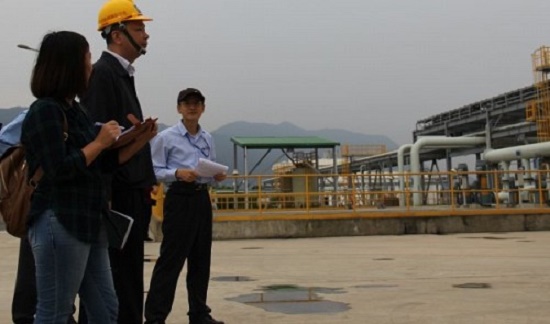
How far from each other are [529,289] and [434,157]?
1288 inches

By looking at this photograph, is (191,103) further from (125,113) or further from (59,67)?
(59,67)

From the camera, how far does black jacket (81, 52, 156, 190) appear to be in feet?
8.91

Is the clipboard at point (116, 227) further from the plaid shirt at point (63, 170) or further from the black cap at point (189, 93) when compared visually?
the black cap at point (189, 93)

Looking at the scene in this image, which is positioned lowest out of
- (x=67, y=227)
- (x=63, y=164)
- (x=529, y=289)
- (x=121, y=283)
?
(x=529, y=289)

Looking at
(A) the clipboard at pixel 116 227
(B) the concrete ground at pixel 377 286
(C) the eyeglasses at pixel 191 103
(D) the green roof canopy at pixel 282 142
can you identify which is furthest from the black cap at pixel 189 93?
(D) the green roof canopy at pixel 282 142

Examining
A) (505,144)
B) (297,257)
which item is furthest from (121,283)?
(505,144)

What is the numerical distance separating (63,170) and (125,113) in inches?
35.3

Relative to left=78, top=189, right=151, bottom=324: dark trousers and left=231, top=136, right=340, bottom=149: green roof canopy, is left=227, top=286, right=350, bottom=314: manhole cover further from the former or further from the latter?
left=231, top=136, right=340, bottom=149: green roof canopy

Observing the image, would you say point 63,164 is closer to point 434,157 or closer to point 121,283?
point 121,283

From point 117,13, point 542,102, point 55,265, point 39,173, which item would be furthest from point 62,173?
point 542,102

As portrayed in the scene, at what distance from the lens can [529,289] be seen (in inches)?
203

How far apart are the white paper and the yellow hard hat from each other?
0.93m

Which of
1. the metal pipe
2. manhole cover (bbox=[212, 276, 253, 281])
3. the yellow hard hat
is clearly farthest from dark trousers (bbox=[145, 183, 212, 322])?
the metal pipe

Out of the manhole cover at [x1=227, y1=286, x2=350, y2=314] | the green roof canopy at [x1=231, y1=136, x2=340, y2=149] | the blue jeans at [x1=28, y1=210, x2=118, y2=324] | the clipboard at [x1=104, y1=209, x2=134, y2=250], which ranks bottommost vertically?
the manhole cover at [x1=227, y1=286, x2=350, y2=314]
